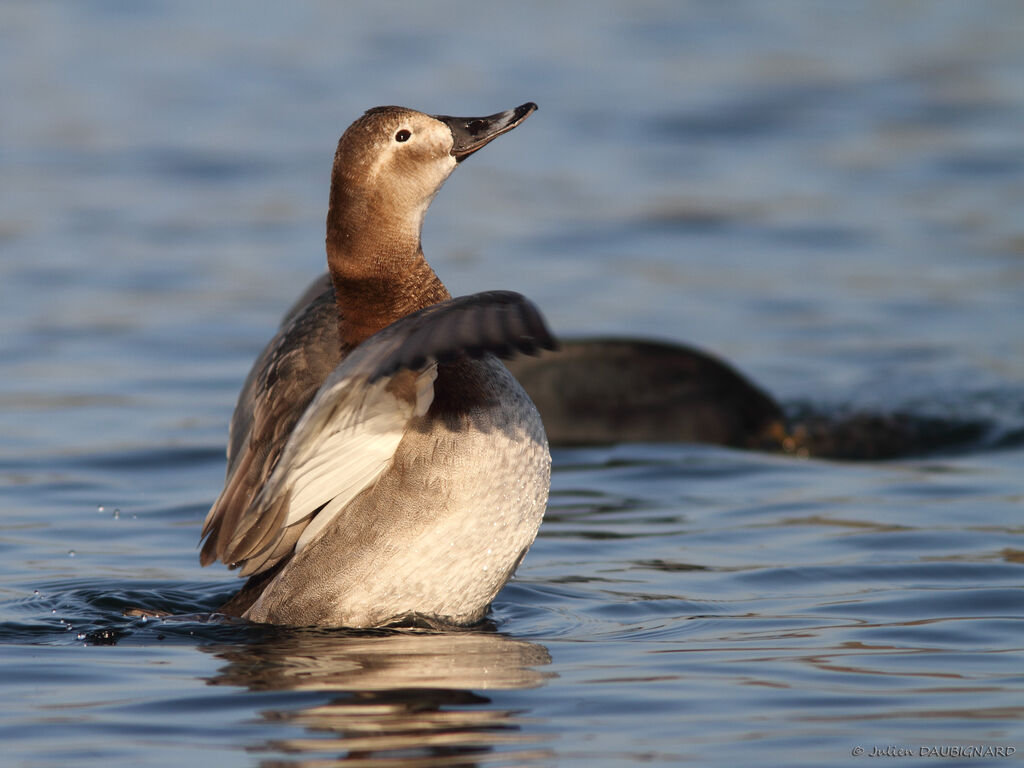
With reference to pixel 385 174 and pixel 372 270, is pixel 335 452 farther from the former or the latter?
pixel 385 174

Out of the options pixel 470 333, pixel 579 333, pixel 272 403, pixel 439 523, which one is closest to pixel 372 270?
pixel 272 403

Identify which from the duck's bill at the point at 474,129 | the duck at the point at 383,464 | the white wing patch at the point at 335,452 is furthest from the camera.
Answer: the duck's bill at the point at 474,129

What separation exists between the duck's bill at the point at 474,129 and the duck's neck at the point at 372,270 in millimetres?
368

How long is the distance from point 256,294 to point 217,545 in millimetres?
5830

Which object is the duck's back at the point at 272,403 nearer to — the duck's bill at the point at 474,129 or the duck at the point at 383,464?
the duck at the point at 383,464

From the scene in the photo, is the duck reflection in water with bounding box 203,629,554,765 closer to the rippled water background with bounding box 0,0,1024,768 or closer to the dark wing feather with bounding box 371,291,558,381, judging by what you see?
the rippled water background with bounding box 0,0,1024,768

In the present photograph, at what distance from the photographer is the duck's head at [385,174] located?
471cm

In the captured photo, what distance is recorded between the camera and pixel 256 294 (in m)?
10.3

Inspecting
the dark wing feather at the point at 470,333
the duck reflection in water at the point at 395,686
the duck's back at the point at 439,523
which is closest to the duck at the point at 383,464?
the duck's back at the point at 439,523

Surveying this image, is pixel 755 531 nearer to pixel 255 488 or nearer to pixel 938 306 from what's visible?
pixel 255 488

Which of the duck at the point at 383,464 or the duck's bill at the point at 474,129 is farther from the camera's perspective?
the duck's bill at the point at 474,129

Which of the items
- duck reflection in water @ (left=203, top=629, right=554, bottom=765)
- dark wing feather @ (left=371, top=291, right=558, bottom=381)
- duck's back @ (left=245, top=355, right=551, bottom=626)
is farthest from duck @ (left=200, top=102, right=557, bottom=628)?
dark wing feather @ (left=371, top=291, right=558, bottom=381)

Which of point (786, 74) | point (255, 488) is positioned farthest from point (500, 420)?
point (786, 74)

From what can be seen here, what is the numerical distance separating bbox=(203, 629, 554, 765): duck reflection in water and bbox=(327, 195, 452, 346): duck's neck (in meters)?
0.92
